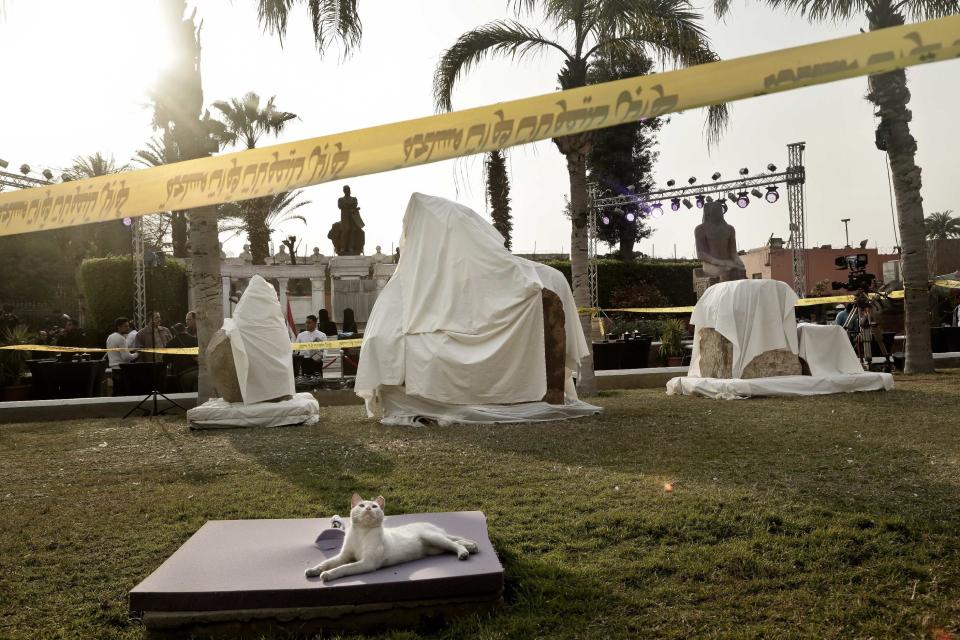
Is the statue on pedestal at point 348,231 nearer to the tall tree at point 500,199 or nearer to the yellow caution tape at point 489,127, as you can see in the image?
the tall tree at point 500,199

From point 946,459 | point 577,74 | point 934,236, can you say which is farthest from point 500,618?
point 934,236

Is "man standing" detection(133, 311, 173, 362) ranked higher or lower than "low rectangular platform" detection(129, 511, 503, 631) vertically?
higher

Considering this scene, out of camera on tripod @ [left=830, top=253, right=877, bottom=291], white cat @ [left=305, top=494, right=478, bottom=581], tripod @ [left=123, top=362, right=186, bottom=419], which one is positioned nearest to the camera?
white cat @ [left=305, top=494, right=478, bottom=581]

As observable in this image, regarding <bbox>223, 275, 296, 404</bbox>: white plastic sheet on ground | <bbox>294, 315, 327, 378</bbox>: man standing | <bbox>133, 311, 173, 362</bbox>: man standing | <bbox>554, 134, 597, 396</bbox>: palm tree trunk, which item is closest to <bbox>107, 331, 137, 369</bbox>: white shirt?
<bbox>133, 311, 173, 362</bbox>: man standing

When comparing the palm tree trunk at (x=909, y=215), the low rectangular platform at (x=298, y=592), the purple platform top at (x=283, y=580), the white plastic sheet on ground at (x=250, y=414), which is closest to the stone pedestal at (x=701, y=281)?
the palm tree trunk at (x=909, y=215)

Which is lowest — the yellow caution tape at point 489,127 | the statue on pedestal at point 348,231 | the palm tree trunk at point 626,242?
the yellow caution tape at point 489,127

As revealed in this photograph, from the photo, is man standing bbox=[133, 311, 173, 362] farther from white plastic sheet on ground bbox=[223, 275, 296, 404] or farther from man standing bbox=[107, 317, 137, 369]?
white plastic sheet on ground bbox=[223, 275, 296, 404]

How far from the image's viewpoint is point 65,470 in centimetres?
679

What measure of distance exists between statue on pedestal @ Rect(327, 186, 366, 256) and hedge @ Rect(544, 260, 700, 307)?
11.0m

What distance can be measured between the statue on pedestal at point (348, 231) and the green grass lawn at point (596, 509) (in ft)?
43.8

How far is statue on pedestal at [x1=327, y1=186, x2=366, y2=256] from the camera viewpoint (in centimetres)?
2156

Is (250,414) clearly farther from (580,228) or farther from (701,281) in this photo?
(701,281)

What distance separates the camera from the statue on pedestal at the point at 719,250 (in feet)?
44.9

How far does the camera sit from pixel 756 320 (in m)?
11.5
